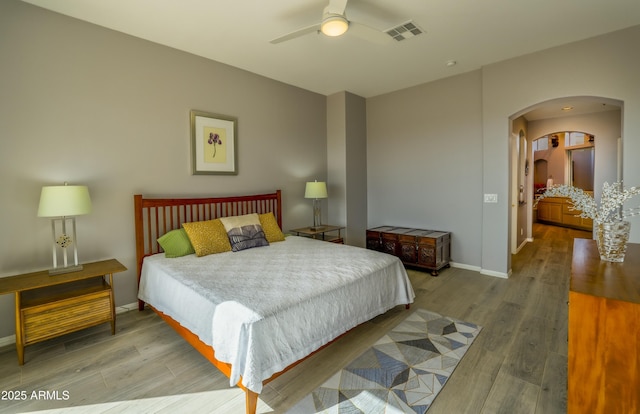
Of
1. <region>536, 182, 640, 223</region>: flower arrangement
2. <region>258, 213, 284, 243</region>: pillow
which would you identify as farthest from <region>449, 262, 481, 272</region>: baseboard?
<region>258, 213, 284, 243</region>: pillow

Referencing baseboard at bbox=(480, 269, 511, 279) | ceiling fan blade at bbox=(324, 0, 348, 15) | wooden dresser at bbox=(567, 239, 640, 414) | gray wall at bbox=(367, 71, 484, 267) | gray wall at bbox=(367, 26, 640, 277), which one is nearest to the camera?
wooden dresser at bbox=(567, 239, 640, 414)

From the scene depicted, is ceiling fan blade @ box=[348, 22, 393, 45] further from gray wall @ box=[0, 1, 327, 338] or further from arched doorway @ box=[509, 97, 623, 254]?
arched doorway @ box=[509, 97, 623, 254]

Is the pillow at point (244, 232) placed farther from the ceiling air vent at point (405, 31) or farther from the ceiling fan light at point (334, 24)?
the ceiling air vent at point (405, 31)

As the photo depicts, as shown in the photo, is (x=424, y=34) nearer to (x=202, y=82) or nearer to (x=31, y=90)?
(x=202, y=82)

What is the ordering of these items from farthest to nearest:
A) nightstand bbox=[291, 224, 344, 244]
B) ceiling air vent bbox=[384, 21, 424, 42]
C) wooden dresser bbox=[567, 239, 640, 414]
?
nightstand bbox=[291, 224, 344, 244]
ceiling air vent bbox=[384, 21, 424, 42]
wooden dresser bbox=[567, 239, 640, 414]

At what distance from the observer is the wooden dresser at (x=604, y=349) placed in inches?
52.6

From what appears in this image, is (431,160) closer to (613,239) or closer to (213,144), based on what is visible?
(613,239)

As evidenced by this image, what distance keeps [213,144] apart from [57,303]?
2265 mm

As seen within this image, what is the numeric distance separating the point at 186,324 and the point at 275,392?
0.84 m

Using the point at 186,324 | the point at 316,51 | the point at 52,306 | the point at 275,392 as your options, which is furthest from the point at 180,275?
the point at 316,51

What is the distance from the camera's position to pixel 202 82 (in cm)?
374

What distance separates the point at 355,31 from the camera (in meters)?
2.60

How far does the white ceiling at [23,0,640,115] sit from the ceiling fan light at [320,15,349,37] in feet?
1.05

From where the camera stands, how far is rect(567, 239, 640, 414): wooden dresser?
1.34m
